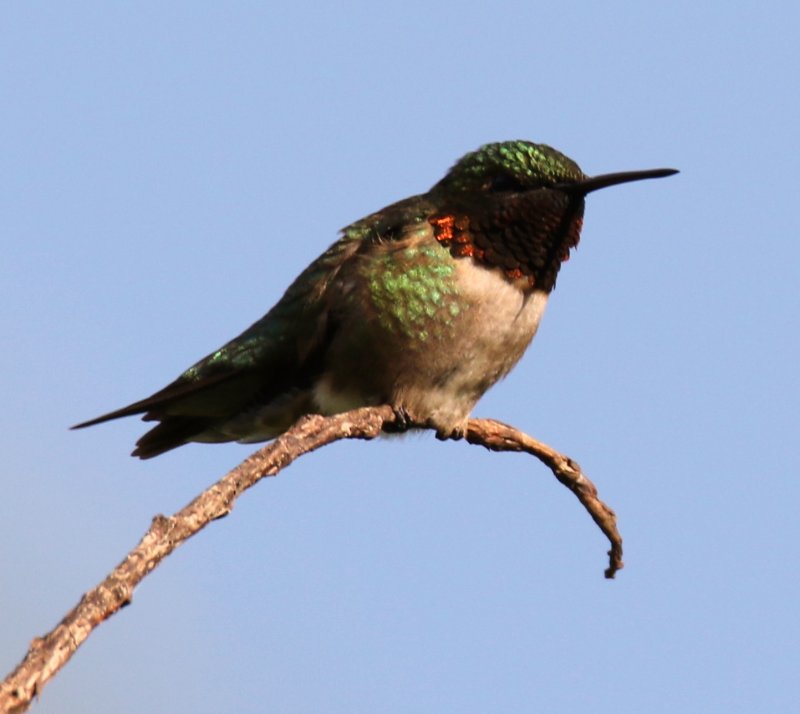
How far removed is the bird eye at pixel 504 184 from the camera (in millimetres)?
6125

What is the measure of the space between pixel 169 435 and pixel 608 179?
2.28 metres

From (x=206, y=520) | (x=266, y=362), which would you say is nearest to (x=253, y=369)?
(x=266, y=362)

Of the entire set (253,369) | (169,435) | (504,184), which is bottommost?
(169,435)

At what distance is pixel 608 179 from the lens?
6004 millimetres

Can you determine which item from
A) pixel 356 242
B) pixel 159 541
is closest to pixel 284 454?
pixel 159 541

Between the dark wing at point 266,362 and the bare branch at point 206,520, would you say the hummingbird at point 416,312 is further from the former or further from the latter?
the bare branch at point 206,520

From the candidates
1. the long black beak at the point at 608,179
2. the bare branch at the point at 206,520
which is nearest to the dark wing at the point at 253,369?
the bare branch at the point at 206,520

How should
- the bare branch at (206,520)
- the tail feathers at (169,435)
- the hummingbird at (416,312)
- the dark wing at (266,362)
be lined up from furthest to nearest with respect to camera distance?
the tail feathers at (169,435) < the dark wing at (266,362) < the hummingbird at (416,312) < the bare branch at (206,520)

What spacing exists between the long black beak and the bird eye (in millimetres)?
167

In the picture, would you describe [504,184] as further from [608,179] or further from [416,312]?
[416,312]

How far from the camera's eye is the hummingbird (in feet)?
18.8

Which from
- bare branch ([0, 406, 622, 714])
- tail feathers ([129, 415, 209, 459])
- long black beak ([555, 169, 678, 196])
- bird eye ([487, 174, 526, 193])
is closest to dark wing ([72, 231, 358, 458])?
tail feathers ([129, 415, 209, 459])

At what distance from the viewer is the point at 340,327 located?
588 cm

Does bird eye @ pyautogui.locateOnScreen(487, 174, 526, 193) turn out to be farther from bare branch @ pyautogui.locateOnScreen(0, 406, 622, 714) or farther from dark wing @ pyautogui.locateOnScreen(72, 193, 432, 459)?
bare branch @ pyautogui.locateOnScreen(0, 406, 622, 714)
